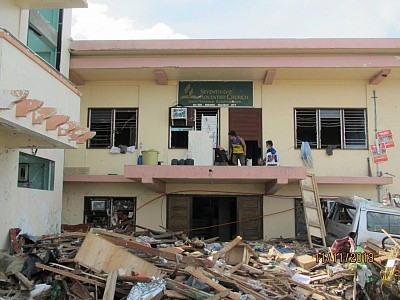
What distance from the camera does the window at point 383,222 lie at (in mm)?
10359

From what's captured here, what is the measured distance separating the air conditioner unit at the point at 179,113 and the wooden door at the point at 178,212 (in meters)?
2.45

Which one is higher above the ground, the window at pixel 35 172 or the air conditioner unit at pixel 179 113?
the air conditioner unit at pixel 179 113

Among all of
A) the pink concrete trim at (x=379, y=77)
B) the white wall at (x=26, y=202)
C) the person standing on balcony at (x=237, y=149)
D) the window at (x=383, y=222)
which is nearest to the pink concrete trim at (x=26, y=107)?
the white wall at (x=26, y=202)

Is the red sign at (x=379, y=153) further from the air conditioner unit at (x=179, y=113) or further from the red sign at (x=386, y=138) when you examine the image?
the air conditioner unit at (x=179, y=113)

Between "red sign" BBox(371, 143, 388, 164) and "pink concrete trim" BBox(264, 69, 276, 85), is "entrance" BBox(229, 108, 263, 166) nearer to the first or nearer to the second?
"pink concrete trim" BBox(264, 69, 276, 85)

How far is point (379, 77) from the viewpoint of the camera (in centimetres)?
1323

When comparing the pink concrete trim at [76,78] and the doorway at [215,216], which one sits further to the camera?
the doorway at [215,216]

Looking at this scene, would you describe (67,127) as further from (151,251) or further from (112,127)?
(112,127)

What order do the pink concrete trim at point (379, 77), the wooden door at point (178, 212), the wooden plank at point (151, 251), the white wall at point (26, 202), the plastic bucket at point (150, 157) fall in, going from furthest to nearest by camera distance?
the wooden door at point (178, 212) → the pink concrete trim at point (379, 77) → the plastic bucket at point (150, 157) → the white wall at point (26, 202) → the wooden plank at point (151, 251)

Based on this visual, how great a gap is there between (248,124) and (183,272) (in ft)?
21.9

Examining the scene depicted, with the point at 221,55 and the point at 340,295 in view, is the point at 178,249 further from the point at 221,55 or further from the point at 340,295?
the point at 221,55

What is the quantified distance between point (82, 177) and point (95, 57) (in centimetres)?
364

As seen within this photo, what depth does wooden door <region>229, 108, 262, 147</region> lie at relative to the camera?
44.7 feet
